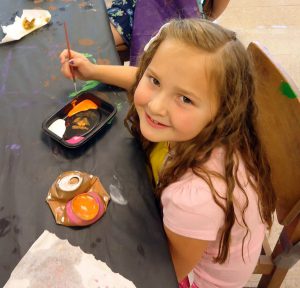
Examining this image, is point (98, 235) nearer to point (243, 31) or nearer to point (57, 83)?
point (57, 83)

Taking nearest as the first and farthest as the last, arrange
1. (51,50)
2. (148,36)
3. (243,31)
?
(51,50), (148,36), (243,31)

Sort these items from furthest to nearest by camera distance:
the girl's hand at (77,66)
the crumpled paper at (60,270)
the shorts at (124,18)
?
the shorts at (124,18) → the girl's hand at (77,66) → the crumpled paper at (60,270)

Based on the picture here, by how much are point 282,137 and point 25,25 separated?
0.89 metres

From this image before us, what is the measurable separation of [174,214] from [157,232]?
0.17 feet

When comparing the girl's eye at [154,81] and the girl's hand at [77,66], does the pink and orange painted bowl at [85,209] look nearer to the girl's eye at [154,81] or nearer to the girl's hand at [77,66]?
the girl's eye at [154,81]

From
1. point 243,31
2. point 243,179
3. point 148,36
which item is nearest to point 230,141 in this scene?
point 243,179

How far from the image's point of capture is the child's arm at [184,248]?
0.72 meters

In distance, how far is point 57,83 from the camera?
1.00 metres

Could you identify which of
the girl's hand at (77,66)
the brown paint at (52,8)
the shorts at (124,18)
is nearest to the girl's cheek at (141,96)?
the girl's hand at (77,66)

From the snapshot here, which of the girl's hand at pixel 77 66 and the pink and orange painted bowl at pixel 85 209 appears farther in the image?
the girl's hand at pixel 77 66

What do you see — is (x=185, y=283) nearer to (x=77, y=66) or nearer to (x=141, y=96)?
(x=141, y=96)

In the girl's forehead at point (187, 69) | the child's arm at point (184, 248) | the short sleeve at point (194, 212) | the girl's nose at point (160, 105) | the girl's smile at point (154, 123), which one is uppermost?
the girl's forehead at point (187, 69)

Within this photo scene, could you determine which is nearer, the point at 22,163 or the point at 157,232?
the point at 157,232

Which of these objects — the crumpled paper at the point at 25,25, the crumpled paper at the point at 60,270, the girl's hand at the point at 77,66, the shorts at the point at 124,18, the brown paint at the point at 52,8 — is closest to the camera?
the crumpled paper at the point at 60,270
